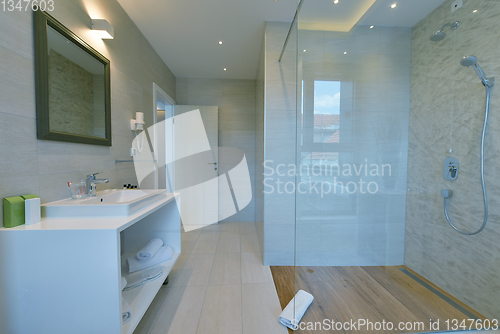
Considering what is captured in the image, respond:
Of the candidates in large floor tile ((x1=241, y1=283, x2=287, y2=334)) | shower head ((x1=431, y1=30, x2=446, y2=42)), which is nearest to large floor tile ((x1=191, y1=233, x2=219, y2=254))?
large floor tile ((x1=241, y1=283, x2=287, y2=334))

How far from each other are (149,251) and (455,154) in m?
2.06

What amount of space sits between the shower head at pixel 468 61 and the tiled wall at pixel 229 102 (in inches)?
110

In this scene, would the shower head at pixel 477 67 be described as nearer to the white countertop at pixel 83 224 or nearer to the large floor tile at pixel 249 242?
the white countertop at pixel 83 224

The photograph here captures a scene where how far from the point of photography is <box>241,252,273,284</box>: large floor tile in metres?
2.00

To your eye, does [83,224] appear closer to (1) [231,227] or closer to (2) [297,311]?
(2) [297,311]

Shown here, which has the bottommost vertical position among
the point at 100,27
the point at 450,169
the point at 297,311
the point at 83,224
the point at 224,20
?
→ the point at 297,311

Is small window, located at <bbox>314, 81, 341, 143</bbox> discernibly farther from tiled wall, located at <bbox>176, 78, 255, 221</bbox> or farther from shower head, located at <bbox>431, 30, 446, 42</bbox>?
tiled wall, located at <bbox>176, 78, 255, 221</bbox>

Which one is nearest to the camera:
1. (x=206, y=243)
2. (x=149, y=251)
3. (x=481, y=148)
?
(x=481, y=148)

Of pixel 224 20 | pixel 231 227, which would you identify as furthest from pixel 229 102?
pixel 231 227

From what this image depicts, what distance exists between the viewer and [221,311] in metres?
1.57

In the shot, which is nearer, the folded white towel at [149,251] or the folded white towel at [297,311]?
the folded white towel at [297,311]

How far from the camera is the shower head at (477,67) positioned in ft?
3.54

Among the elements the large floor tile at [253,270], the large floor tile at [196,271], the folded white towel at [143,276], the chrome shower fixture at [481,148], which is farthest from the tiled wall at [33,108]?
the chrome shower fixture at [481,148]

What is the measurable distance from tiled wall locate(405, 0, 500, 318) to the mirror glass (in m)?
1.99
